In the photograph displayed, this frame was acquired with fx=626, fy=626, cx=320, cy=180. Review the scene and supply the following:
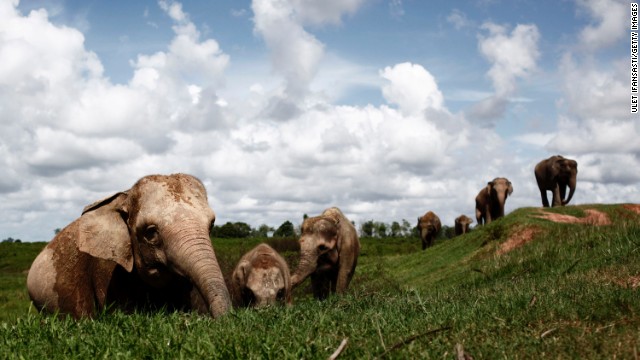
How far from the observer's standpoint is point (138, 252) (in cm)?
794

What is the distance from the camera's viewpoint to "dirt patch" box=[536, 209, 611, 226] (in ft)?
80.1

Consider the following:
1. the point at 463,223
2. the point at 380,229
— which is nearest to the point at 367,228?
the point at 380,229

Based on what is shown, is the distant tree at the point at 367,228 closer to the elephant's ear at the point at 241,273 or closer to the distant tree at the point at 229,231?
the distant tree at the point at 229,231

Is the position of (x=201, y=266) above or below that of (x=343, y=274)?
above

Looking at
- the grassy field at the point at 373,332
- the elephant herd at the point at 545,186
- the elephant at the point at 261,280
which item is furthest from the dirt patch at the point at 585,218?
the grassy field at the point at 373,332

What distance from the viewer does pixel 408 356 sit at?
4.11 metres

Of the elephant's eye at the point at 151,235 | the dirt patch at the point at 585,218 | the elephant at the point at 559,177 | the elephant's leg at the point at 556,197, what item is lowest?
the elephant's eye at the point at 151,235

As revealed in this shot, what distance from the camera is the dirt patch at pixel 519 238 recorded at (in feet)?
73.4

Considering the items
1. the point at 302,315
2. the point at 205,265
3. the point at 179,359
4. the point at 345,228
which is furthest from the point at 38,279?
the point at 345,228

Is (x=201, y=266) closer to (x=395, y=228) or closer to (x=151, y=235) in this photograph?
(x=151, y=235)

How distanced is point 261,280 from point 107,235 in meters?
3.86

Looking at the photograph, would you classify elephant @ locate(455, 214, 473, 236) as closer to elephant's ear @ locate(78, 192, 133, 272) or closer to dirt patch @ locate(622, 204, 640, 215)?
dirt patch @ locate(622, 204, 640, 215)

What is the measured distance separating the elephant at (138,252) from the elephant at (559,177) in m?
31.2

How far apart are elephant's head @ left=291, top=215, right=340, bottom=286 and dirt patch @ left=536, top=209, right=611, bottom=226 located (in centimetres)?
1267
